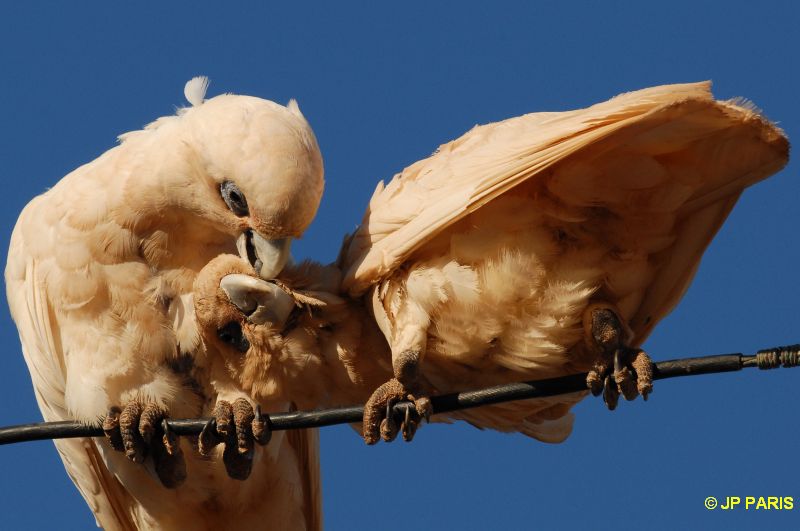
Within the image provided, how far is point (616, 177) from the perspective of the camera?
9250 millimetres

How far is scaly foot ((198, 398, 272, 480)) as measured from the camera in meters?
9.95

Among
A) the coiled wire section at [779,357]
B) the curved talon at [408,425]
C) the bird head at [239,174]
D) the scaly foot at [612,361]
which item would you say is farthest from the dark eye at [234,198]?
the coiled wire section at [779,357]

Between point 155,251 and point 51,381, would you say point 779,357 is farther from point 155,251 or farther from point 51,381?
point 51,381

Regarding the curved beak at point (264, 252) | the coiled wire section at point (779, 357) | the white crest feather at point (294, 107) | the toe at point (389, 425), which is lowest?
the coiled wire section at point (779, 357)

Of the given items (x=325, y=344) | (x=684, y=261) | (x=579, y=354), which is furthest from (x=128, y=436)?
(x=684, y=261)

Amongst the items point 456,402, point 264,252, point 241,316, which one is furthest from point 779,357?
point 241,316

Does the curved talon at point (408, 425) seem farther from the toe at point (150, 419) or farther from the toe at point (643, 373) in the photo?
the toe at point (150, 419)

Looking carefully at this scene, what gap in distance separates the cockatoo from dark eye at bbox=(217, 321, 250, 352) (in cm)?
1

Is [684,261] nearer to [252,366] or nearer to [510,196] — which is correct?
[510,196]

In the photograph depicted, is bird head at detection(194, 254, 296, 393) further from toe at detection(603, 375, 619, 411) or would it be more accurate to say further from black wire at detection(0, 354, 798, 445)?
toe at detection(603, 375, 619, 411)

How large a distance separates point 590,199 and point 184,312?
7.31ft

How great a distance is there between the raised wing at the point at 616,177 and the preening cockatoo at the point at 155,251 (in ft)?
1.54

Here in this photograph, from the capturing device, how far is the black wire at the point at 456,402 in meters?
8.23

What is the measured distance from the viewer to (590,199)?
9.33 meters
